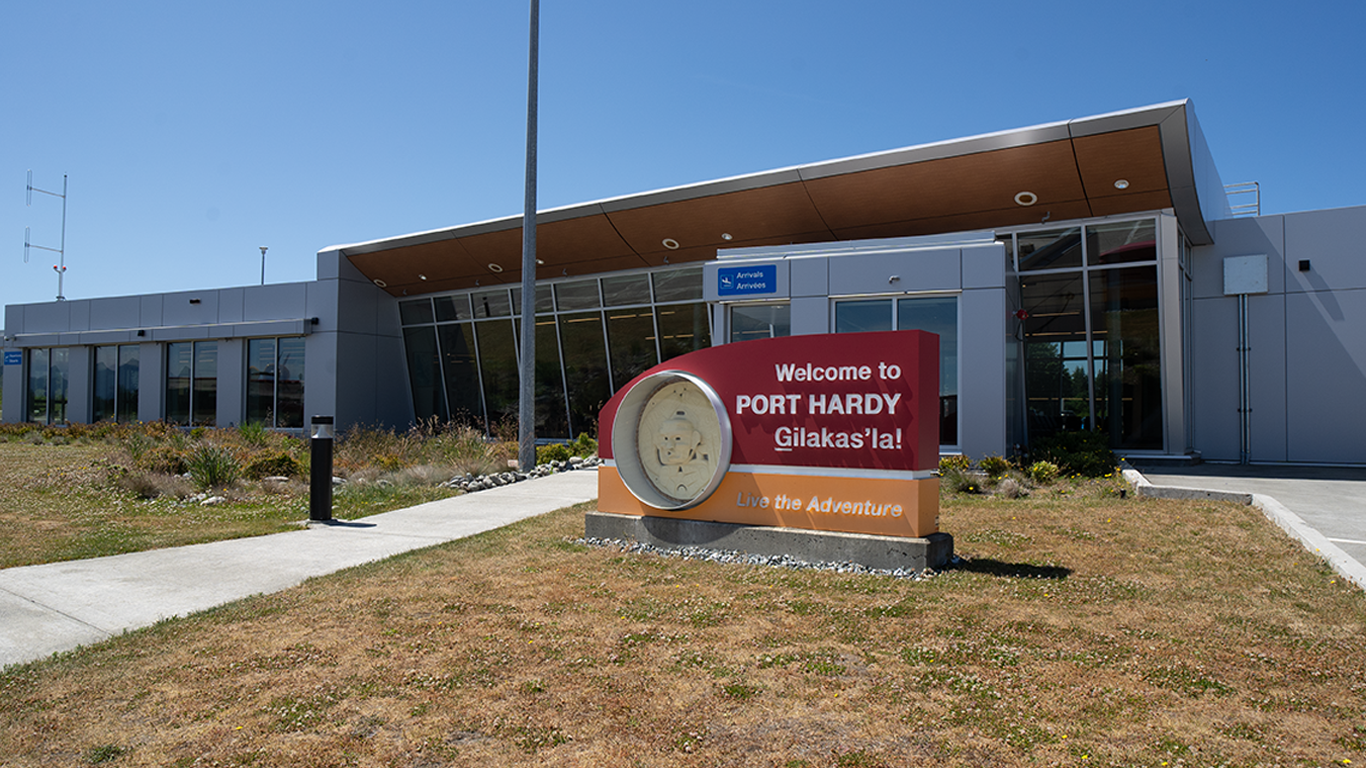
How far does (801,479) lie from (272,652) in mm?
4745

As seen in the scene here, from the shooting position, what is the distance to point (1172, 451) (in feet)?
52.7

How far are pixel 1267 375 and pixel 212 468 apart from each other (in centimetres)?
2036

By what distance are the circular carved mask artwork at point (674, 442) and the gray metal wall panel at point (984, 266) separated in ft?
25.5

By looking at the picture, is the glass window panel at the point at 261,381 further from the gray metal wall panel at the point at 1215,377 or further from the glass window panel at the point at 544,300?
the gray metal wall panel at the point at 1215,377

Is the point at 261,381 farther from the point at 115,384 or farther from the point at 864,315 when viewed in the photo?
the point at 864,315

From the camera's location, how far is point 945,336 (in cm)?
1473

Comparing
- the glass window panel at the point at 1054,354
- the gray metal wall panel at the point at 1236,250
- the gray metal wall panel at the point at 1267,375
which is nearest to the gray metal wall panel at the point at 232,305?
the glass window panel at the point at 1054,354

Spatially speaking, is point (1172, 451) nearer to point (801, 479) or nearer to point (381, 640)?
point (801, 479)

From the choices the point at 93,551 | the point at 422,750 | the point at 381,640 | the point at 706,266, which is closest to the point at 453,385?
the point at 706,266

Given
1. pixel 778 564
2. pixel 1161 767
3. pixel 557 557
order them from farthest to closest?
pixel 557 557 → pixel 778 564 → pixel 1161 767

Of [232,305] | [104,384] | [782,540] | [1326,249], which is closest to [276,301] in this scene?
[232,305]

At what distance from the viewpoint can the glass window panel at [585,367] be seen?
78.3 ft

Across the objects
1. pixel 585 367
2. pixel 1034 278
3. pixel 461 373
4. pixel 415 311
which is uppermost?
pixel 415 311

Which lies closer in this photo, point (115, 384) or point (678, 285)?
point (678, 285)
